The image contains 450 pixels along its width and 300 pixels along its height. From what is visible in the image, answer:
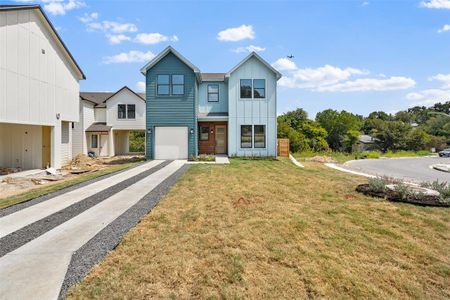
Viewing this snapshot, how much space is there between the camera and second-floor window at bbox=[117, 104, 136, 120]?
25969 millimetres

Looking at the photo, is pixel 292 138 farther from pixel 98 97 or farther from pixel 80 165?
pixel 98 97

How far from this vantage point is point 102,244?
4266mm

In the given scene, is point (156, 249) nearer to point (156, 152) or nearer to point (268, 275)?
point (268, 275)

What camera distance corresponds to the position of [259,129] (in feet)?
63.5

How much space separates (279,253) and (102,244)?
277 centimetres

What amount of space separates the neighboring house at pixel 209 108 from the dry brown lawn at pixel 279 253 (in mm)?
11577

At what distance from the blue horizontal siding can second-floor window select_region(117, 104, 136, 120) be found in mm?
9034

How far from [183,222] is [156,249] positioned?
1290 millimetres

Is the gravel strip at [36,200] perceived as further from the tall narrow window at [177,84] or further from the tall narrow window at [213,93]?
the tall narrow window at [213,93]

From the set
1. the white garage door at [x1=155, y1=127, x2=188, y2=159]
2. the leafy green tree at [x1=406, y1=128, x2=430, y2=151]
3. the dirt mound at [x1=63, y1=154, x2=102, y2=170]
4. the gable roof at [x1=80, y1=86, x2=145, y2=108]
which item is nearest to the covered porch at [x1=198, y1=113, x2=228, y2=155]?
the white garage door at [x1=155, y1=127, x2=188, y2=159]

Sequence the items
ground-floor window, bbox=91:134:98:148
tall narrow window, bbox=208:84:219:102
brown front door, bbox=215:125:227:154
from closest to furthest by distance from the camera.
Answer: tall narrow window, bbox=208:84:219:102 → brown front door, bbox=215:125:227:154 → ground-floor window, bbox=91:134:98:148

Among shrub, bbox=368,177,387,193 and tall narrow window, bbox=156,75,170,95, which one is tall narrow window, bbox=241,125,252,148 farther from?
shrub, bbox=368,177,387,193

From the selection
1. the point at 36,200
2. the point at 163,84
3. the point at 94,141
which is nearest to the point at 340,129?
the point at 163,84

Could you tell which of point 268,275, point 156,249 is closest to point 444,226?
point 268,275
